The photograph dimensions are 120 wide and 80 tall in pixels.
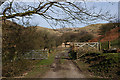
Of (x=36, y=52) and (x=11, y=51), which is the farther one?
(x=36, y=52)

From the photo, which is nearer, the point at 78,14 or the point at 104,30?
the point at 78,14

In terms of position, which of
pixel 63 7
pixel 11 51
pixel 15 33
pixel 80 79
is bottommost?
pixel 80 79

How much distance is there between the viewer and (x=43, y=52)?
13.1 m

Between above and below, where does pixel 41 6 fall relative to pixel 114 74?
above

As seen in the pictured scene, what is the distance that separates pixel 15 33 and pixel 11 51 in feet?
4.52

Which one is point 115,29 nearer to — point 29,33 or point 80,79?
point 80,79

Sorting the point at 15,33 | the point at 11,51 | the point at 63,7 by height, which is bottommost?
the point at 11,51

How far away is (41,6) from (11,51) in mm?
5063

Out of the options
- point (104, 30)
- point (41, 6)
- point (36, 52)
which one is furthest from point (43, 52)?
point (41, 6)

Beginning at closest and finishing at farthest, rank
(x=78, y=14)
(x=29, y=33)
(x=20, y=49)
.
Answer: (x=78, y=14) → (x=20, y=49) → (x=29, y=33)

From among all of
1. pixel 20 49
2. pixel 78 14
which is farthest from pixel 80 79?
pixel 20 49

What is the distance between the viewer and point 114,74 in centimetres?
530

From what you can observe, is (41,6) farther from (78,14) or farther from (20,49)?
(20,49)

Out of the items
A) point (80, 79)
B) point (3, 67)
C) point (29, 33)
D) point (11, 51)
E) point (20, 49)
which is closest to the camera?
point (80, 79)
